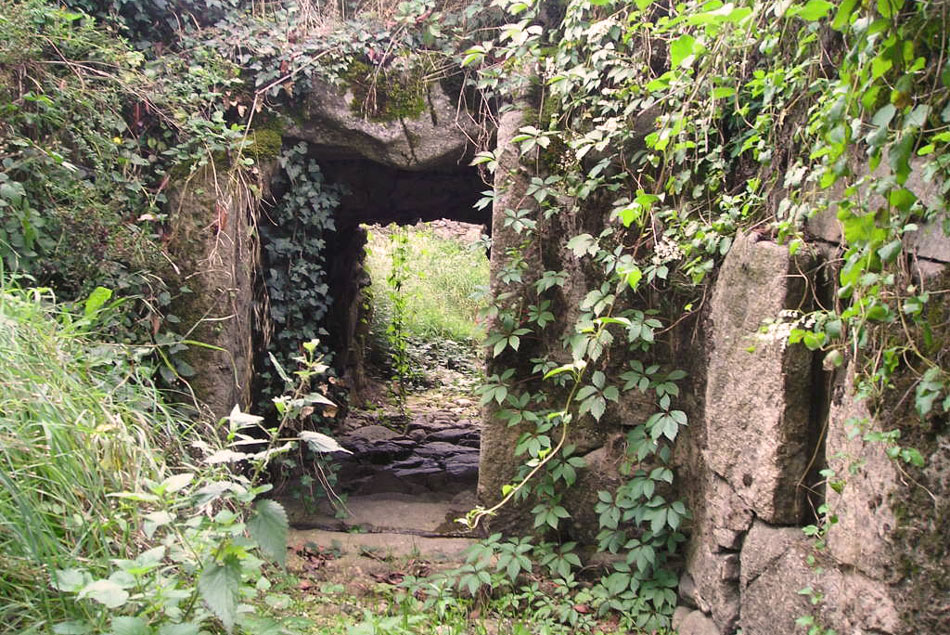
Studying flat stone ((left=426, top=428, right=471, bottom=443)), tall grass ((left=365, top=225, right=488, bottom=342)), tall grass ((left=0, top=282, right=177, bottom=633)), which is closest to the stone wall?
tall grass ((left=0, top=282, right=177, bottom=633))

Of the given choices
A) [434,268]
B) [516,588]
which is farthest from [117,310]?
[434,268]

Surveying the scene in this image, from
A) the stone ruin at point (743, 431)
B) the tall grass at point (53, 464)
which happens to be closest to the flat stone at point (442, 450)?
the stone ruin at point (743, 431)

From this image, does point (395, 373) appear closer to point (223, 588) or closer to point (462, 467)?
point (462, 467)

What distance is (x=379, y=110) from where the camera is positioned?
15.3 ft

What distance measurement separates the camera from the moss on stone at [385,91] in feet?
15.1

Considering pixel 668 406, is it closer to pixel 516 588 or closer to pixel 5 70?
pixel 516 588

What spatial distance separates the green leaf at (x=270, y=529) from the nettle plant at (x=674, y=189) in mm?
1606

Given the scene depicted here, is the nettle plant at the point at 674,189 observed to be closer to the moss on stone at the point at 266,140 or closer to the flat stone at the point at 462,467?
the moss on stone at the point at 266,140

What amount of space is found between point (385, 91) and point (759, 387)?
3.06m

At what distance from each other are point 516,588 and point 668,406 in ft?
4.25

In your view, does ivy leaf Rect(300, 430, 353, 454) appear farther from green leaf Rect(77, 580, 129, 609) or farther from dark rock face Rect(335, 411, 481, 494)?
dark rock face Rect(335, 411, 481, 494)

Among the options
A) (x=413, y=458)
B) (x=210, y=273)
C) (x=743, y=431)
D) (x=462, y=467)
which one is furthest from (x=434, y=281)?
(x=743, y=431)

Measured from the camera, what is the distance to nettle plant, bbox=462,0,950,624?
73.5 inches

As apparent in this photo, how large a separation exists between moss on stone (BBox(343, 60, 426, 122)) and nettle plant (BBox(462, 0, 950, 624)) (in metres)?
0.45
